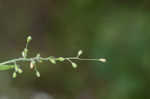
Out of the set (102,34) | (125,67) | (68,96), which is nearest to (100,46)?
(102,34)

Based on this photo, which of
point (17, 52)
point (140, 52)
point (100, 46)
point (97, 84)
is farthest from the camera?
point (17, 52)

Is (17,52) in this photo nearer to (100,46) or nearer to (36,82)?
(36,82)

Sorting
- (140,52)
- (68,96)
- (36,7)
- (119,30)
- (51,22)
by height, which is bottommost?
(68,96)

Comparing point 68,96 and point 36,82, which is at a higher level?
point 36,82

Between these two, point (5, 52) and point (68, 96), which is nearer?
point (68, 96)

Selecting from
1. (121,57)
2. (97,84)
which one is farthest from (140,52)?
(97,84)

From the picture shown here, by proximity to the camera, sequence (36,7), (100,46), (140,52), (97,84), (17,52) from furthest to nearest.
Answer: (36,7), (17,52), (97,84), (100,46), (140,52)
